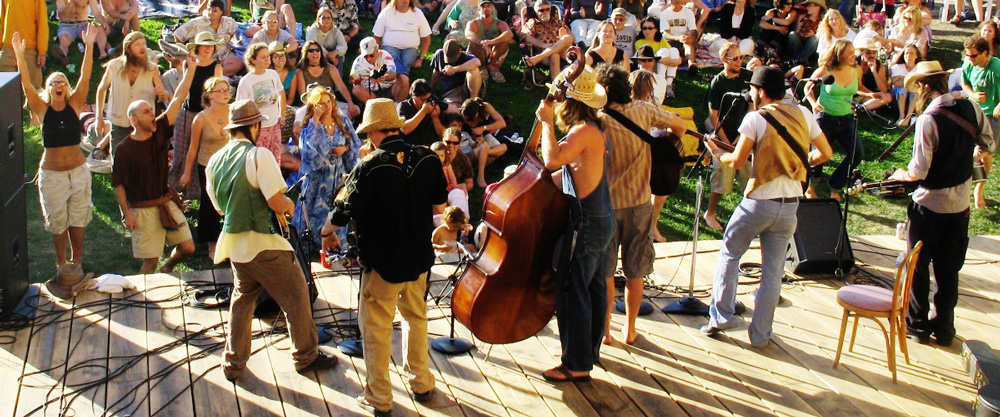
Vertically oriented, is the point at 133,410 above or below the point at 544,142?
below

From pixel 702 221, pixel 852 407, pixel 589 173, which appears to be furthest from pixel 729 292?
pixel 702 221

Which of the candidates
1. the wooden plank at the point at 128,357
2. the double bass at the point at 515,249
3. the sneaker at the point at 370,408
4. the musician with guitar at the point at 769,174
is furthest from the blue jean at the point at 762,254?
the wooden plank at the point at 128,357

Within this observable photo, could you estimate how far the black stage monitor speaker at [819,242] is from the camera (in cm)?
691

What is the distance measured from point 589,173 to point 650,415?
4.08 feet

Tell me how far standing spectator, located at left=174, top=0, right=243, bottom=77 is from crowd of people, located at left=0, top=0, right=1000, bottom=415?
0.10 ft

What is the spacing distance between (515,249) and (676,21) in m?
7.93

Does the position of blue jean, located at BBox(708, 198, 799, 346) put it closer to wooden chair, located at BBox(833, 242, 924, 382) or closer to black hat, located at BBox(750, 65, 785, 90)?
wooden chair, located at BBox(833, 242, 924, 382)

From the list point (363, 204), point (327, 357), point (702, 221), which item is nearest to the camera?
point (363, 204)

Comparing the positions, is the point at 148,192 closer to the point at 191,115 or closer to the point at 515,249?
the point at 191,115

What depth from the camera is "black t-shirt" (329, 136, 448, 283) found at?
450 centimetres

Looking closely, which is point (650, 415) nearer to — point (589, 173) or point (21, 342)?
point (589, 173)

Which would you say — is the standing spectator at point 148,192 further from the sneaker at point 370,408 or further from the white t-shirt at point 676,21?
the white t-shirt at point 676,21

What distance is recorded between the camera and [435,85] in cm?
1087

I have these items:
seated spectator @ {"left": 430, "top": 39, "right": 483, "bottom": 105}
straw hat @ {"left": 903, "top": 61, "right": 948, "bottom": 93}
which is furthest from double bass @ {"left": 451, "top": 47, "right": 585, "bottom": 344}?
seated spectator @ {"left": 430, "top": 39, "right": 483, "bottom": 105}
